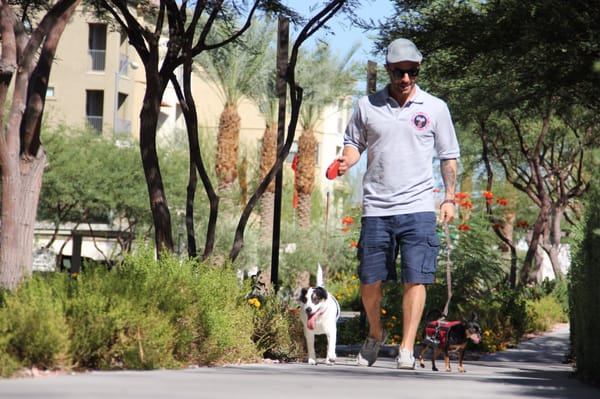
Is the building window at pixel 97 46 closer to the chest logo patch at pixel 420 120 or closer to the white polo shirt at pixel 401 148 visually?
the white polo shirt at pixel 401 148

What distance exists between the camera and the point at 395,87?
28.8 ft

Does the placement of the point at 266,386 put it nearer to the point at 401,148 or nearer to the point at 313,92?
the point at 401,148

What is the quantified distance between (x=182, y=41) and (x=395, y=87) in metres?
6.11

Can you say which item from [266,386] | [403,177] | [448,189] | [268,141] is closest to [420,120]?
[403,177]

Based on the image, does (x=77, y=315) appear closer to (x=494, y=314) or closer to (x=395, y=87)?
(x=395, y=87)

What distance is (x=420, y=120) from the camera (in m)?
8.80

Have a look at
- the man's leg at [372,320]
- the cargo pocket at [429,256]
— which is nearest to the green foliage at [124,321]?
the man's leg at [372,320]

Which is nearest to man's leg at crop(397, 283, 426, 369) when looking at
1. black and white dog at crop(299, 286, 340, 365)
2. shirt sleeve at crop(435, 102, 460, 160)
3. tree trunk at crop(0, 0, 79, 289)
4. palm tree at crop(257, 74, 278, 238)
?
shirt sleeve at crop(435, 102, 460, 160)

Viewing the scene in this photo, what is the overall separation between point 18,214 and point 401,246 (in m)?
9.89

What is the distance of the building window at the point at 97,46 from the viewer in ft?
221

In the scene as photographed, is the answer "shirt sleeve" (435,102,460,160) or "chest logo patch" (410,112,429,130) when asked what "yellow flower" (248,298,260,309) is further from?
"chest logo patch" (410,112,429,130)

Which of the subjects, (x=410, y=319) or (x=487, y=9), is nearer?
(x=410, y=319)

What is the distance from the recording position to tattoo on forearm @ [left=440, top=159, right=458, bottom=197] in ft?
29.5

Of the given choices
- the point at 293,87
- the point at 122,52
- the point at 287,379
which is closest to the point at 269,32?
the point at 122,52
